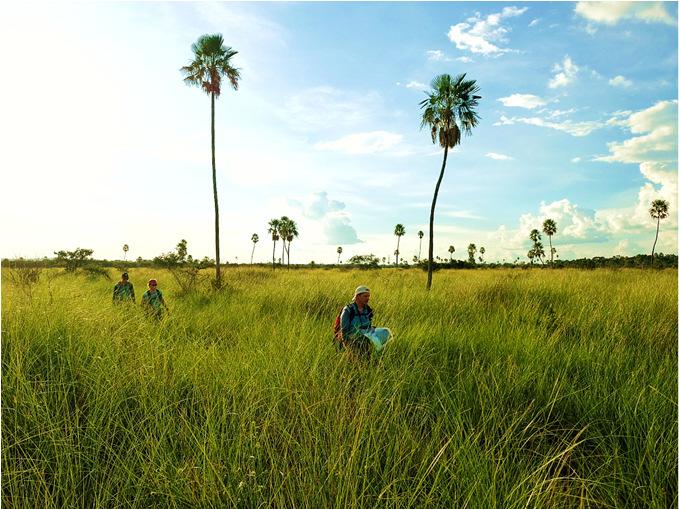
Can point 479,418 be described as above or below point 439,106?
below

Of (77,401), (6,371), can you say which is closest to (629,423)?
(77,401)

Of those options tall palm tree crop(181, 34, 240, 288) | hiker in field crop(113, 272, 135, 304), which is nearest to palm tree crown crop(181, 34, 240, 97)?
tall palm tree crop(181, 34, 240, 288)

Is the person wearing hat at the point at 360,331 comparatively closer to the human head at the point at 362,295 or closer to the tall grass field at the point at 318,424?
the human head at the point at 362,295

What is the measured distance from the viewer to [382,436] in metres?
2.94

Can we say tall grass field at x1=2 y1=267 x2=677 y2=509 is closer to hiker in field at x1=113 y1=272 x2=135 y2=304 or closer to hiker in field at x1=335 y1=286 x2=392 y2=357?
hiker in field at x1=335 y1=286 x2=392 y2=357

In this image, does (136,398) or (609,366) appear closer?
(136,398)

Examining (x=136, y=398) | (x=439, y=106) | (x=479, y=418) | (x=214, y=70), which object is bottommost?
(x=479, y=418)

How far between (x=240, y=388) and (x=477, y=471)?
2.33m

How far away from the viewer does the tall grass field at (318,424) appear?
8.27ft

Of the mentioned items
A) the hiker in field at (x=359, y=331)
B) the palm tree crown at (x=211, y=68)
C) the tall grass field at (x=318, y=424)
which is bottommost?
the tall grass field at (x=318, y=424)

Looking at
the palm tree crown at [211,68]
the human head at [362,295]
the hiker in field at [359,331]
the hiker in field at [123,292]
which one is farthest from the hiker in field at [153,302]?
the palm tree crown at [211,68]

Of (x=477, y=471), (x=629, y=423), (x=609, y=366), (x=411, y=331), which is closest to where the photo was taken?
(x=477, y=471)

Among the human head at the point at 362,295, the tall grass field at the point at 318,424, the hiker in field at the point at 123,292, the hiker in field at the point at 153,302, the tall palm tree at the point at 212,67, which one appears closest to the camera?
the tall grass field at the point at 318,424

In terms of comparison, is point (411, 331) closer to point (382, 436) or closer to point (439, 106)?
point (382, 436)
